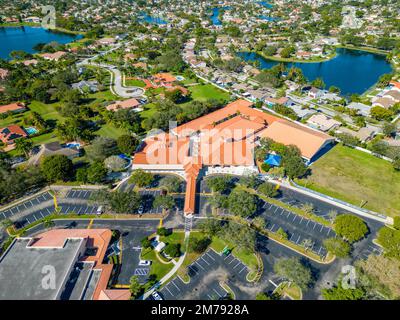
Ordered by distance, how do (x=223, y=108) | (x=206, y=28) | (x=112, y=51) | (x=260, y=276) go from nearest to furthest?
1. (x=260, y=276)
2. (x=223, y=108)
3. (x=112, y=51)
4. (x=206, y=28)

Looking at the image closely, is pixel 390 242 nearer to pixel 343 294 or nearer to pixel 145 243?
pixel 343 294

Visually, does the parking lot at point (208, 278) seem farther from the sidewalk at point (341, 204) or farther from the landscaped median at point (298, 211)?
the sidewalk at point (341, 204)

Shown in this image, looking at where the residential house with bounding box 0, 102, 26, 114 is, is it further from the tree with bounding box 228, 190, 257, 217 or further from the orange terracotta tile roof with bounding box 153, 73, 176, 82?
the tree with bounding box 228, 190, 257, 217

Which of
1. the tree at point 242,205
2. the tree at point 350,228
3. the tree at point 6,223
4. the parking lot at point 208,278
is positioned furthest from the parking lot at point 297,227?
the tree at point 6,223

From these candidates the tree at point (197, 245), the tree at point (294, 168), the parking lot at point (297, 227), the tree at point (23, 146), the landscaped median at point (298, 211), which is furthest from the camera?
the tree at point (23, 146)
